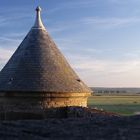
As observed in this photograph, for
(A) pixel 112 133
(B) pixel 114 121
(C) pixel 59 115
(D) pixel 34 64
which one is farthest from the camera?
(D) pixel 34 64

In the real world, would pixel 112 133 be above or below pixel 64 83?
below

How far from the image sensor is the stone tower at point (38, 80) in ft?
40.8

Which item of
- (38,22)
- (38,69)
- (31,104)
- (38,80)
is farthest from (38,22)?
(31,104)

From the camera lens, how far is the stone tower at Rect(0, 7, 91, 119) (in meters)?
12.4

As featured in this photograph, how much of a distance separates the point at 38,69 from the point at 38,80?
49 centimetres

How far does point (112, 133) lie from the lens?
4.18 m

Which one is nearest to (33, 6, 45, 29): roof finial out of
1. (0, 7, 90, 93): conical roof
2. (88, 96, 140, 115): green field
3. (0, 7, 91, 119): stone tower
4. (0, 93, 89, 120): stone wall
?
(0, 7, 90, 93): conical roof

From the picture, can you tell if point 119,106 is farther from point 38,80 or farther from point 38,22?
point 38,80

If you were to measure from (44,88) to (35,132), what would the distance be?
814 centimetres

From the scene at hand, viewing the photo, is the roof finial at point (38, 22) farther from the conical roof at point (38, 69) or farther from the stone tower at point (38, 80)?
the stone tower at point (38, 80)

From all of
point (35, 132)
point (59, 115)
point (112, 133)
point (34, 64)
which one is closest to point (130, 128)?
point (112, 133)

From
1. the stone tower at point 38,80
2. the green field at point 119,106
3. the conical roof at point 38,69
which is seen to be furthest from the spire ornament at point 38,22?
the green field at point 119,106

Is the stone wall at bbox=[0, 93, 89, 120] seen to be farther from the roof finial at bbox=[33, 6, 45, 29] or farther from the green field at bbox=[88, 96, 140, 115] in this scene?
the green field at bbox=[88, 96, 140, 115]

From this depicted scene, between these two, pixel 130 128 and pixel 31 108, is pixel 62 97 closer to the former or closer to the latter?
pixel 31 108
